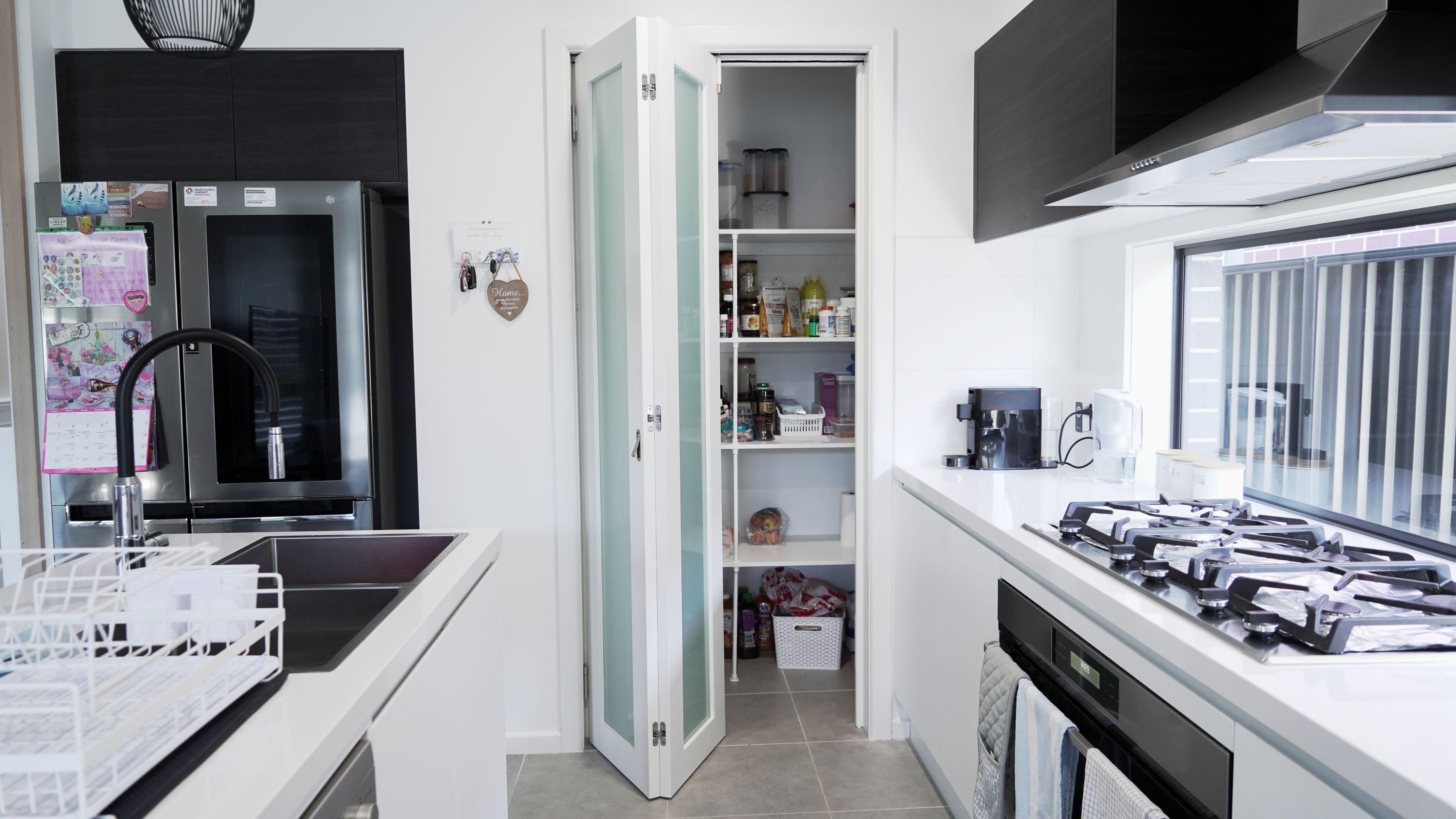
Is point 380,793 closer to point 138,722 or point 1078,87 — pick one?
point 138,722

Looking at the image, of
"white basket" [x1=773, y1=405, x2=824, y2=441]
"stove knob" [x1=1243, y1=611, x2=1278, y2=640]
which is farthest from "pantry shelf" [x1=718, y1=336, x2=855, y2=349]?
"stove knob" [x1=1243, y1=611, x2=1278, y2=640]

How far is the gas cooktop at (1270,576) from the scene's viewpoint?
1.17 meters

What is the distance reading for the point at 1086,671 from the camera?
1.57m

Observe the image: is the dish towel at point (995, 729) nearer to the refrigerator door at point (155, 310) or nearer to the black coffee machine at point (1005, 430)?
the black coffee machine at point (1005, 430)

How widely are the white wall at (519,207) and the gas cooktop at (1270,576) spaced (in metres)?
1.09

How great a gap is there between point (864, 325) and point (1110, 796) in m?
1.77

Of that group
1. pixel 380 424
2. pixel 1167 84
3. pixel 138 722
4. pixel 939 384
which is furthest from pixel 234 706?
pixel 939 384

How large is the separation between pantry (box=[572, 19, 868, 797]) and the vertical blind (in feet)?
3.30

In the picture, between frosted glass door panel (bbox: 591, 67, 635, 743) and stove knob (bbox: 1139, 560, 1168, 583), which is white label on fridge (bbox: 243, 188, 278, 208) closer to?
frosted glass door panel (bbox: 591, 67, 635, 743)

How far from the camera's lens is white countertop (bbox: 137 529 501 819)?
0.77 metres

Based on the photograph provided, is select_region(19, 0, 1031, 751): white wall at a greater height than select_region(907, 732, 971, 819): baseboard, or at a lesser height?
greater

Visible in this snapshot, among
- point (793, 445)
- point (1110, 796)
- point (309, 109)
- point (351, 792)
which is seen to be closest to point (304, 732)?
point (351, 792)

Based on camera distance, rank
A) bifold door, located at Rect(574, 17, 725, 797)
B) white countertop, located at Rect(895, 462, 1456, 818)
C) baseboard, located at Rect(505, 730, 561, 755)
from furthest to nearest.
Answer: baseboard, located at Rect(505, 730, 561, 755), bifold door, located at Rect(574, 17, 725, 797), white countertop, located at Rect(895, 462, 1456, 818)

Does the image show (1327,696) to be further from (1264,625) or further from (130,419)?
(130,419)
